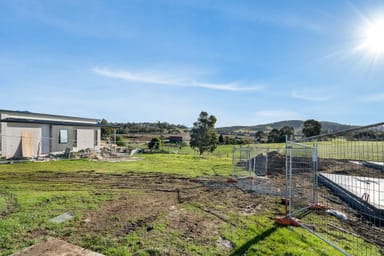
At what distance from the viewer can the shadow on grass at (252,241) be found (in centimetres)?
333

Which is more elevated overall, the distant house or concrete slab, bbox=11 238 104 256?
the distant house

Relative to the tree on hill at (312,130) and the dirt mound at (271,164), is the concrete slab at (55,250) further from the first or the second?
the tree on hill at (312,130)

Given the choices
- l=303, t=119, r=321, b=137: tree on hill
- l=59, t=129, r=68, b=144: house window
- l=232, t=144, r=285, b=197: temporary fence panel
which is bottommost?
l=232, t=144, r=285, b=197: temporary fence panel

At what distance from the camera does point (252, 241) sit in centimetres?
371

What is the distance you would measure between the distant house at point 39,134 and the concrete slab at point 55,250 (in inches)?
594

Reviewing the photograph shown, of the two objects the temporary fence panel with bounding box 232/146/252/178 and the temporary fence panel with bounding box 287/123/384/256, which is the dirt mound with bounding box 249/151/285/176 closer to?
the temporary fence panel with bounding box 232/146/252/178

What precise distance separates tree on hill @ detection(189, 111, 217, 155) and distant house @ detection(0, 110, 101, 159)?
12967 mm

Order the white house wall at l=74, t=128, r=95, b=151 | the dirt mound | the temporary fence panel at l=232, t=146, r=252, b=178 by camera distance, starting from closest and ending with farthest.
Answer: the temporary fence panel at l=232, t=146, r=252, b=178, the dirt mound, the white house wall at l=74, t=128, r=95, b=151

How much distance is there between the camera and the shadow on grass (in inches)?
131

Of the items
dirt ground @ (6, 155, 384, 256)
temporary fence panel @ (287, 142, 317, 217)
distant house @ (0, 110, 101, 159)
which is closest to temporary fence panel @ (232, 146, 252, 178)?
dirt ground @ (6, 155, 384, 256)

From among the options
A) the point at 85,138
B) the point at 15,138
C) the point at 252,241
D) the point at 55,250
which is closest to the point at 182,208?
the point at 252,241

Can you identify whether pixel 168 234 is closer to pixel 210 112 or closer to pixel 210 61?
pixel 210 61

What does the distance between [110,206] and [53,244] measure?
2099 mm

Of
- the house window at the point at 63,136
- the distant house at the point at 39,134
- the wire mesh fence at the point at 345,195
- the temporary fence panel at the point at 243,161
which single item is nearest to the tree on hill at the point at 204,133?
the distant house at the point at 39,134
